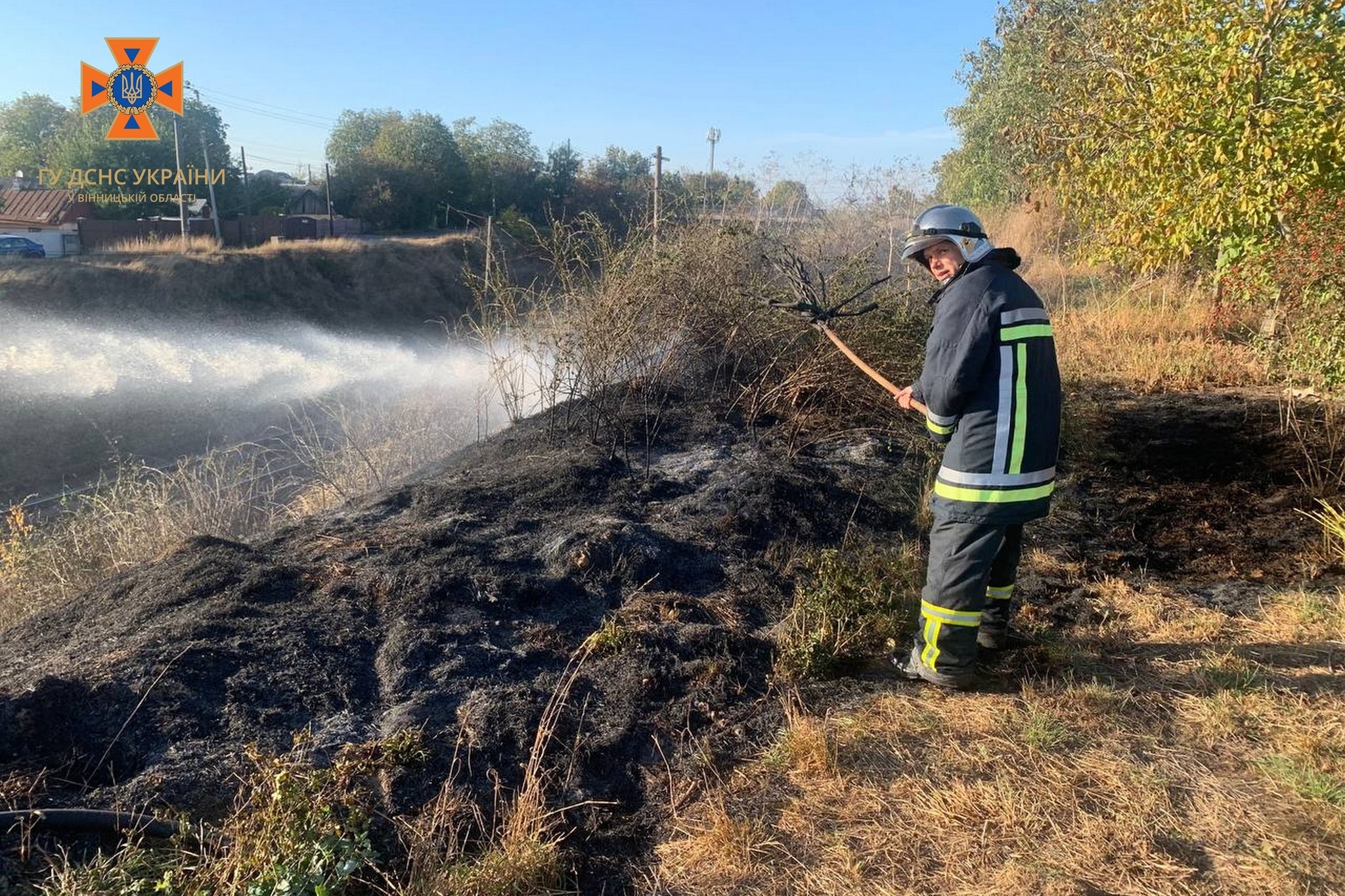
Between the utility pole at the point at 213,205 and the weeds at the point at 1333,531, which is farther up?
the utility pole at the point at 213,205

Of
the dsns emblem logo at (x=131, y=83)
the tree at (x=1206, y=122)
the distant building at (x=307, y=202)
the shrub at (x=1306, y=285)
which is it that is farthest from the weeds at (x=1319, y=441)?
the distant building at (x=307, y=202)

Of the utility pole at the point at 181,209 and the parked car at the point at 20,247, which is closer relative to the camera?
the parked car at the point at 20,247

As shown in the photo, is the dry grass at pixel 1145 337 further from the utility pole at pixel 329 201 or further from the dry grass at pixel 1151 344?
the utility pole at pixel 329 201

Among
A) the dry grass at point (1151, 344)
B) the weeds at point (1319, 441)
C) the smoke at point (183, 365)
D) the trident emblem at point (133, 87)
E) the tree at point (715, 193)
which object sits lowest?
the smoke at point (183, 365)

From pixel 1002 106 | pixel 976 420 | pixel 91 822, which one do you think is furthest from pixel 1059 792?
pixel 1002 106

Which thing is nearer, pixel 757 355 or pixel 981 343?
pixel 981 343

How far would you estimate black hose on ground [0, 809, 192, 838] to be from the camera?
2.21 metres

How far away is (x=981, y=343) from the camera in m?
3.13

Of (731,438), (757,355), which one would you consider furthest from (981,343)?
(757,355)

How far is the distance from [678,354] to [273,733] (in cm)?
488

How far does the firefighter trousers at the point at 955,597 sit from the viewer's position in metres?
3.23

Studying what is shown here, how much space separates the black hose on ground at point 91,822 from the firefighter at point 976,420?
272 cm

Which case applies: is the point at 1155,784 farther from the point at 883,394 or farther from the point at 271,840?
the point at 883,394

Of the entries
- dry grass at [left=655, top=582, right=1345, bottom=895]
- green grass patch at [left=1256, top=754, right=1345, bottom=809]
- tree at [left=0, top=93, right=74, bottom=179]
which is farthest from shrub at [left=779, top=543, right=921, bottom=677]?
tree at [left=0, top=93, right=74, bottom=179]
